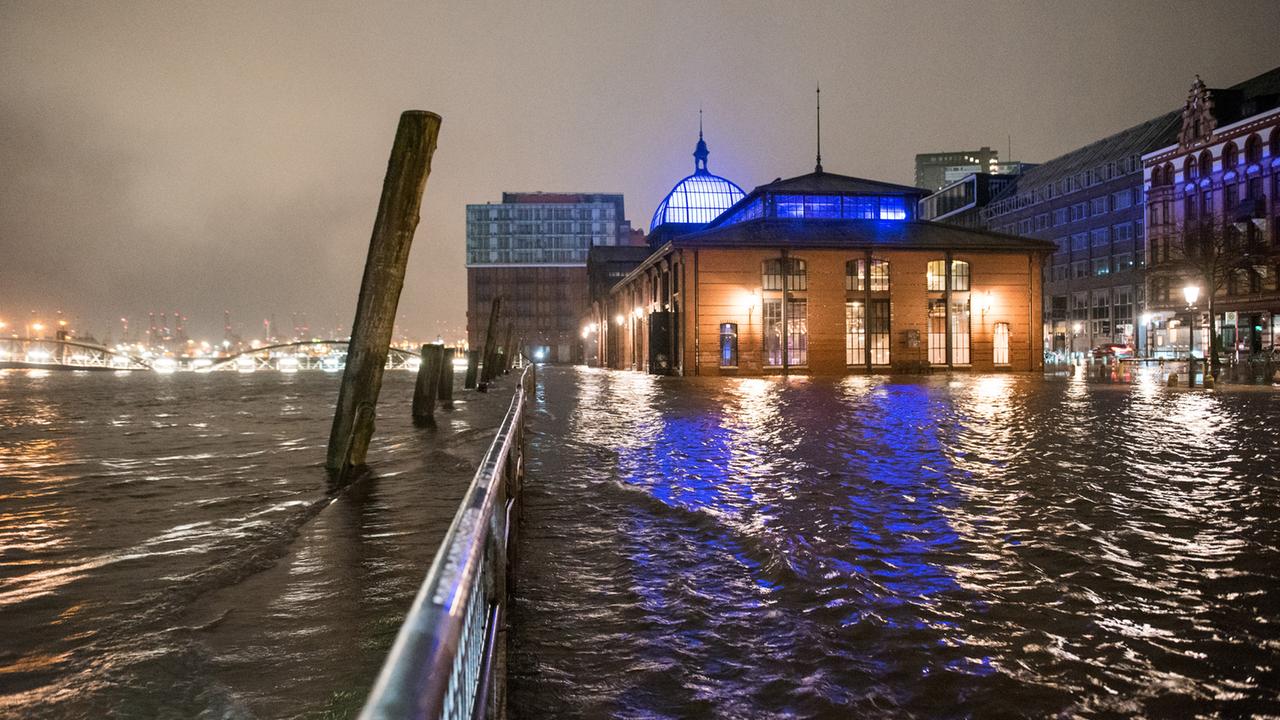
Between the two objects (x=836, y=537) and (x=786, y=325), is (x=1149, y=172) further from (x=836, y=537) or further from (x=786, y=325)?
(x=836, y=537)

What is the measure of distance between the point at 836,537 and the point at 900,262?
1479 inches

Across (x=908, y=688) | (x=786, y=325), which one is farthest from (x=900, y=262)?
(x=908, y=688)

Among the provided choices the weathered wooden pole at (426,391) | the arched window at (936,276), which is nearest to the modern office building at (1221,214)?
the arched window at (936,276)

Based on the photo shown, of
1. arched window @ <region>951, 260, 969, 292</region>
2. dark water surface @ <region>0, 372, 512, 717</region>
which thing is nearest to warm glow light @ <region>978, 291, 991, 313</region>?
arched window @ <region>951, 260, 969, 292</region>

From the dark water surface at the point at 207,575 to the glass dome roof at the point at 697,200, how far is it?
55.3m

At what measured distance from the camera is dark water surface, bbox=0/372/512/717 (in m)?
3.20

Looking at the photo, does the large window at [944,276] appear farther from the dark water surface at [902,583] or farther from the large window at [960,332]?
the dark water surface at [902,583]

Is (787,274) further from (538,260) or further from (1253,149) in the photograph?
(538,260)

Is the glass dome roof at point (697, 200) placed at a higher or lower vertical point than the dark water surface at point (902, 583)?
higher

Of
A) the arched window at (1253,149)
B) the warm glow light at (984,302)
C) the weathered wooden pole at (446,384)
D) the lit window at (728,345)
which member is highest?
the arched window at (1253,149)

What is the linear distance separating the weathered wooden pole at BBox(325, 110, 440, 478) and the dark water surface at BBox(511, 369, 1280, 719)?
2437 mm

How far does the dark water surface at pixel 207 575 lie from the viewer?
320 centimetres

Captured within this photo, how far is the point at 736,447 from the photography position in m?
10.9

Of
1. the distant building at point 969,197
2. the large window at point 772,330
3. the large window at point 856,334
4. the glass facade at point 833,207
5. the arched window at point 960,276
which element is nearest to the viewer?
the large window at point 772,330
